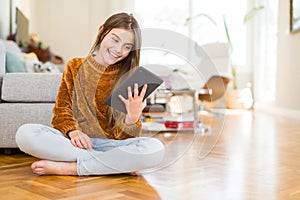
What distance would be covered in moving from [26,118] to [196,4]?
475 cm

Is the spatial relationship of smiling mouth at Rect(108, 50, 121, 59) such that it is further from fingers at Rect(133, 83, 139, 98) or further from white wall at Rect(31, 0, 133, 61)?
white wall at Rect(31, 0, 133, 61)

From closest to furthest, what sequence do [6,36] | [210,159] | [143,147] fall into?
1. [143,147]
2. [210,159]
3. [6,36]

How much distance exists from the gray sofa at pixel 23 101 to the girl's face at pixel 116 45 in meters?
0.60

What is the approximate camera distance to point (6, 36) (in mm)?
4543

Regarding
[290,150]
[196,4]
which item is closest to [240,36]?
[196,4]

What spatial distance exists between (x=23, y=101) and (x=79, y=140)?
0.62m

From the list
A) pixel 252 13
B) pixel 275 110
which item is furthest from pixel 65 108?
pixel 252 13

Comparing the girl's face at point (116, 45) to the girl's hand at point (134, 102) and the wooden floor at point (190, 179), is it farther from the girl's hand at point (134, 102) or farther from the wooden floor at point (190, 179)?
the wooden floor at point (190, 179)

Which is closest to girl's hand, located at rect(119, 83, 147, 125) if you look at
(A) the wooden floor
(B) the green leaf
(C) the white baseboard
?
(A) the wooden floor

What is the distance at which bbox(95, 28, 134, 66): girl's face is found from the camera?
1497mm

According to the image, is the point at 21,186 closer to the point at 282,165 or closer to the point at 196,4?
the point at 282,165

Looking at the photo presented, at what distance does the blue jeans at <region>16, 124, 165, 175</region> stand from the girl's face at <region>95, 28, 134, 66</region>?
0.32 meters

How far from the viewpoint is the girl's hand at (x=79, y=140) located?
5.08 ft

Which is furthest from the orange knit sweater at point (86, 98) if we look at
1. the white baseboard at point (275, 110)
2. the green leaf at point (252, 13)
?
the green leaf at point (252, 13)
